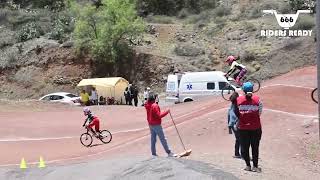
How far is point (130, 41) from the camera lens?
5428 cm

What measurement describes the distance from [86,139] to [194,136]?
177 inches

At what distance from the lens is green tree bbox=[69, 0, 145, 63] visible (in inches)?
2034

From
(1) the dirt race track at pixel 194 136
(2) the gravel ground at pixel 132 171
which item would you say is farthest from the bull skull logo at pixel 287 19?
(2) the gravel ground at pixel 132 171

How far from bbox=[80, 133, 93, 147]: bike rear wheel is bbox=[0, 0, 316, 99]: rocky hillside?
25.2 metres

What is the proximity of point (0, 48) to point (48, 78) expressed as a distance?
898 cm

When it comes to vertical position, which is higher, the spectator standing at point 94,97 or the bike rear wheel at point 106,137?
the spectator standing at point 94,97

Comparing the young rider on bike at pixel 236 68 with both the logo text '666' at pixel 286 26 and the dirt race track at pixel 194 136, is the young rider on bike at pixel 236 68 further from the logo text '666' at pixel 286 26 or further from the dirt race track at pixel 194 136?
the logo text '666' at pixel 286 26

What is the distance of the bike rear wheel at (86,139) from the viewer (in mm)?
22934

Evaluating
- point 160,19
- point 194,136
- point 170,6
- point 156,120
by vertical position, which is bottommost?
point 194,136

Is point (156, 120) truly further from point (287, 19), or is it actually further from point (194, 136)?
point (287, 19)

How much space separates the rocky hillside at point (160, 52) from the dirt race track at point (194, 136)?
15.2 metres

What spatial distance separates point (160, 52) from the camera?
177 feet

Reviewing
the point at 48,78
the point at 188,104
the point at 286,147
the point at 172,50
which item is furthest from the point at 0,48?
the point at 286,147

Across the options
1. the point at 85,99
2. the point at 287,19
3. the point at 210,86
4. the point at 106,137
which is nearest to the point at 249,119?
the point at 106,137
